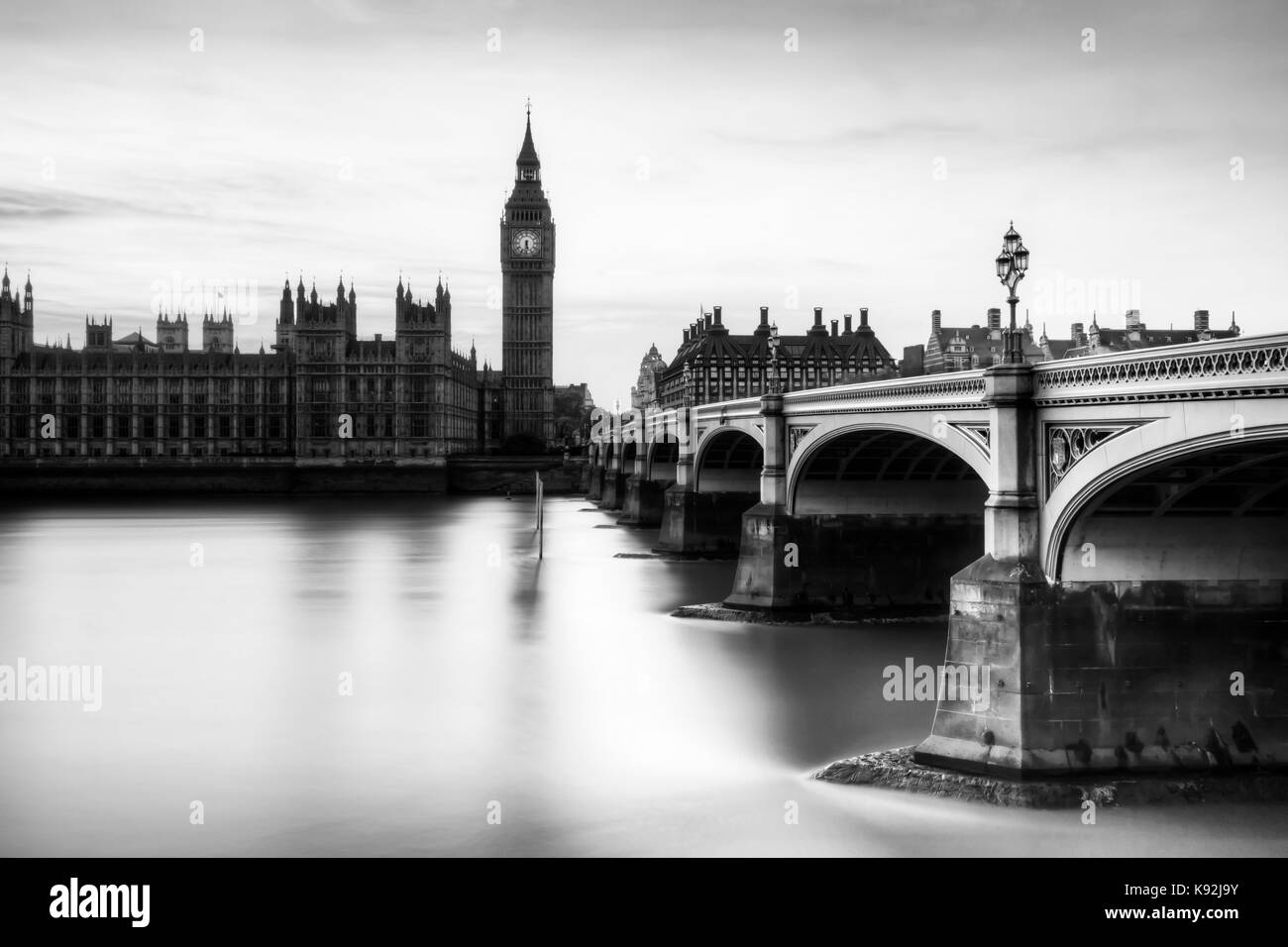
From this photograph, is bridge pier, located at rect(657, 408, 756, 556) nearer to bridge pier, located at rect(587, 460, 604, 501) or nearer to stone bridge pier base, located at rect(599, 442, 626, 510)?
stone bridge pier base, located at rect(599, 442, 626, 510)

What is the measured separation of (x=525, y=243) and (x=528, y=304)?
7.22m

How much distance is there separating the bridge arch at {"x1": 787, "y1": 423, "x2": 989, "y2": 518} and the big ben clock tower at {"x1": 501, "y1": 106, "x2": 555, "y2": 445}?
96.1 m

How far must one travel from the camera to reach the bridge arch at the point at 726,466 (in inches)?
1713

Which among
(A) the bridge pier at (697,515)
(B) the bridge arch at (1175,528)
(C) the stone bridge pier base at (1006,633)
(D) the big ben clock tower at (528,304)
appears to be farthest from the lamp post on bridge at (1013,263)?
(D) the big ben clock tower at (528,304)

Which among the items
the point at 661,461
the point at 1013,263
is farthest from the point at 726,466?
the point at 1013,263

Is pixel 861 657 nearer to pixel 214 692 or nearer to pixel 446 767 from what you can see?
pixel 446 767

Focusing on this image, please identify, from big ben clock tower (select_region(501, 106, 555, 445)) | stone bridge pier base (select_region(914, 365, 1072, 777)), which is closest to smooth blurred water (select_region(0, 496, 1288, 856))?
stone bridge pier base (select_region(914, 365, 1072, 777))

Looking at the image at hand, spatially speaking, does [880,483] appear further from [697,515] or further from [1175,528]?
[697,515]

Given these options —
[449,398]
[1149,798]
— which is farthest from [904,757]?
[449,398]

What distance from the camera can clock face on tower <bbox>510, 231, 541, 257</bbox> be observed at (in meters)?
133

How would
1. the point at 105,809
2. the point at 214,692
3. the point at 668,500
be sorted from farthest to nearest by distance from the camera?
the point at 668,500 → the point at 214,692 → the point at 105,809


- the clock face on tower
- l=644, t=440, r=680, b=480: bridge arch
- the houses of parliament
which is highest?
the clock face on tower
